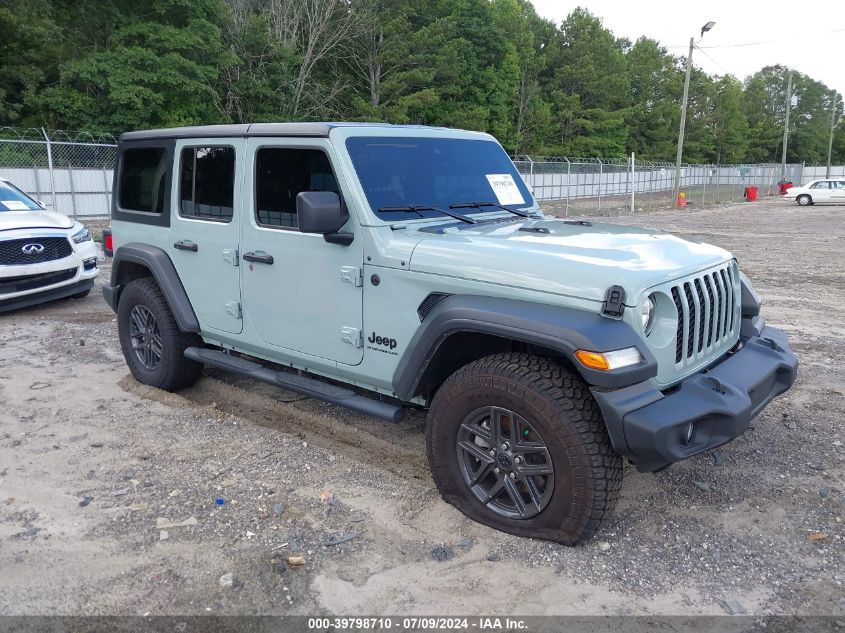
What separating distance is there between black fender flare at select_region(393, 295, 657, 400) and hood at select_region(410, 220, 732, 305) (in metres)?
0.11

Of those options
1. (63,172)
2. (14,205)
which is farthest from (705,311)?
(63,172)

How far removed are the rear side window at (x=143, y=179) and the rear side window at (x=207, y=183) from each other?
0.29m

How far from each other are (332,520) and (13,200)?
25.0 ft

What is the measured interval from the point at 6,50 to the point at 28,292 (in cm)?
2447

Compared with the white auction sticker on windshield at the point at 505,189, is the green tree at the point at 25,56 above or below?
above

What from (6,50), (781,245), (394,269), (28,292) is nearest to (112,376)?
(28,292)

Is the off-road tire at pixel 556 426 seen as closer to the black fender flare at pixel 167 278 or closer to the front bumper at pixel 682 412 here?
the front bumper at pixel 682 412

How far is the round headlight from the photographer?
10.4 feet

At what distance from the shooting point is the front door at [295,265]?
4.02 metres

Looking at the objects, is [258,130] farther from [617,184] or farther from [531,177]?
[617,184]

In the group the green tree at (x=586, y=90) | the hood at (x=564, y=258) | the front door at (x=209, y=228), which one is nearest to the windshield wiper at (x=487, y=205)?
the hood at (x=564, y=258)

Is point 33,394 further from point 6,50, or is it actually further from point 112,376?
point 6,50

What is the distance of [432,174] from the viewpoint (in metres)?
4.40

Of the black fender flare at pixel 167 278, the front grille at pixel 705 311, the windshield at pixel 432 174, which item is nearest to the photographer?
the front grille at pixel 705 311
